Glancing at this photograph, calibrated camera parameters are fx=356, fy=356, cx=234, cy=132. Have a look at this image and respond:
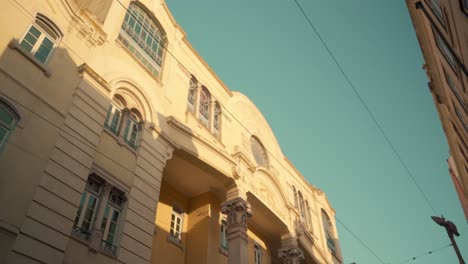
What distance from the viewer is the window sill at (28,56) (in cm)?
987

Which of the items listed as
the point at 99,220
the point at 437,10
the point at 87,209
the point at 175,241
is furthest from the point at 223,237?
the point at 437,10

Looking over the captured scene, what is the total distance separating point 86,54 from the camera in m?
12.5

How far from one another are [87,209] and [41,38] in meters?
5.51

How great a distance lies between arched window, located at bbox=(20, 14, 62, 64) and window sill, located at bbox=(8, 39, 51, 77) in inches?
12.3

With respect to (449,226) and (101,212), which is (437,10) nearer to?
(449,226)

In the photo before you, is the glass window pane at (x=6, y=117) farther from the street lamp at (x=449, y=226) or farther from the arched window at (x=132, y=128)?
the street lamp at (x=449, y=226)

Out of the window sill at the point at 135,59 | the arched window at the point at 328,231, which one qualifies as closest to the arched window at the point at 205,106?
the window sill at the point at 135,59

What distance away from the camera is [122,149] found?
41.0ft

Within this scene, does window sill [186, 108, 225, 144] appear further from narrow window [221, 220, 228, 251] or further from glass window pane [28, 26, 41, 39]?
glass window pane [28, 26, 41, 39]

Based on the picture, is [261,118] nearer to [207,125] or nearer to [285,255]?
[207,125]

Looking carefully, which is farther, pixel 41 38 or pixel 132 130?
pixel 132 130

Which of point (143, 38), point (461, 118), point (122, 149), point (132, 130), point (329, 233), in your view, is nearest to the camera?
point (122, 149)

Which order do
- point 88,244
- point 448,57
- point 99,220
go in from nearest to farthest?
point 88,244
point 99,220
point 448,57

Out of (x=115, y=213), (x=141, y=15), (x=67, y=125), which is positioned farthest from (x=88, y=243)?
(x=141, y=15)
